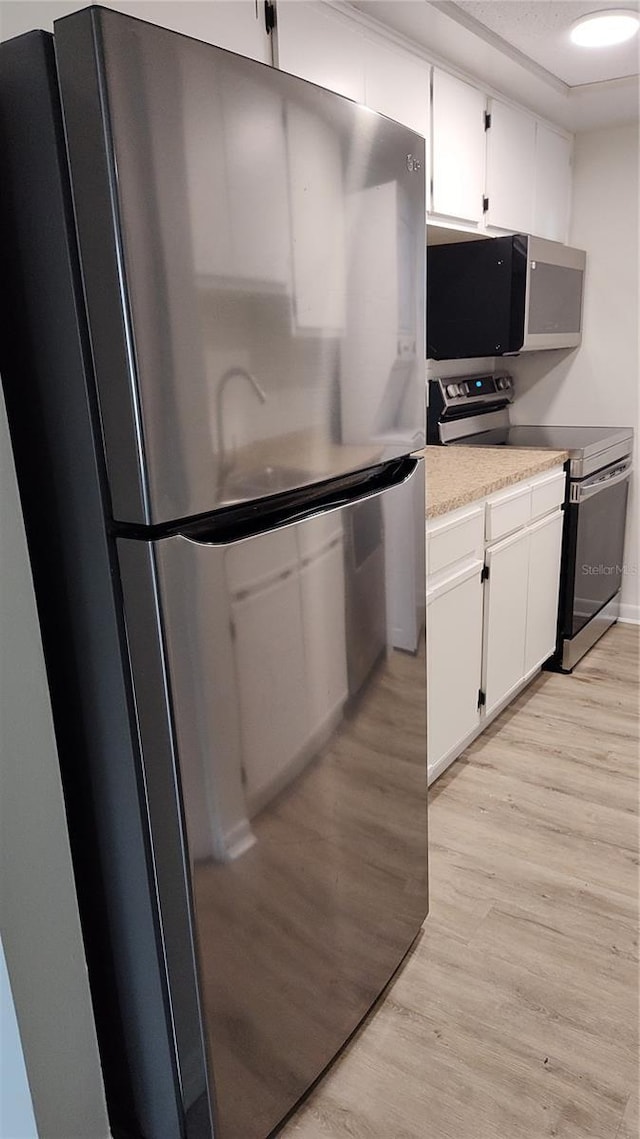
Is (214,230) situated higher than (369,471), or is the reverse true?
(214,230)

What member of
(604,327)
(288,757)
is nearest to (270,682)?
(288,757)

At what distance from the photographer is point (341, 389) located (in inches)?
48.9

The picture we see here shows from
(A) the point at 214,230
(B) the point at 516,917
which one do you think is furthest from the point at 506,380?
(A) the point at 214,230

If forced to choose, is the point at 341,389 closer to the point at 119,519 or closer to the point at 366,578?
the point at 366,578

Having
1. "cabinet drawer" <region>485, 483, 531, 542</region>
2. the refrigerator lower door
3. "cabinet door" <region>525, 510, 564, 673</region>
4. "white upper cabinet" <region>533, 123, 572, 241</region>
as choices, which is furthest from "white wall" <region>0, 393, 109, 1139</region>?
"white upper cabinet" <region>533, 123, 572, 241</region>

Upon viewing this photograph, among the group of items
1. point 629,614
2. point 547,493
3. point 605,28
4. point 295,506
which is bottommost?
point 629,614

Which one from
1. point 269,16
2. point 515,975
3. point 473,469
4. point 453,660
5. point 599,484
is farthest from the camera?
point 599,484

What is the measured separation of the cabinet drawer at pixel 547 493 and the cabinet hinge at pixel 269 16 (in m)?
1.60

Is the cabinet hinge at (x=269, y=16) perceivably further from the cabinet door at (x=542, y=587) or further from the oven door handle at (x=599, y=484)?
the oven door handle at (x=599, y=484)

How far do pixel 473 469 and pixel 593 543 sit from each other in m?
0.91

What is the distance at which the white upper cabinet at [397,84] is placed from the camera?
6.44ft

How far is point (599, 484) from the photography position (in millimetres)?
3213

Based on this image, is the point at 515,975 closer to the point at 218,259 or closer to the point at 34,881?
the point at 34,881

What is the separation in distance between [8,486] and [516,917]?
157 centimetres
